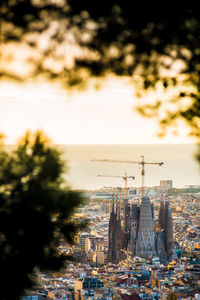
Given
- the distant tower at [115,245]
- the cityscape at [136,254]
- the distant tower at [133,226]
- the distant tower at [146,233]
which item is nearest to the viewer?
the cityscape at [136,254]

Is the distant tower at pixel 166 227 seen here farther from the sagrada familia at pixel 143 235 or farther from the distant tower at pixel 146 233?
the distant tower at pixel 146 233

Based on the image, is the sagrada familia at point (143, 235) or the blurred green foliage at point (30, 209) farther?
the sagrada familia at point (143, 235)

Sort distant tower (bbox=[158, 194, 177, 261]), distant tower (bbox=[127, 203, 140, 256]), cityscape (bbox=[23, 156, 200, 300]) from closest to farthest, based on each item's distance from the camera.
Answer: cityscape (bbox=[23, 156, 200, 300]), distant tower (bbox=[158, 194, 177, 261]), distant tower (bbox=[127, 203, 140, 256])

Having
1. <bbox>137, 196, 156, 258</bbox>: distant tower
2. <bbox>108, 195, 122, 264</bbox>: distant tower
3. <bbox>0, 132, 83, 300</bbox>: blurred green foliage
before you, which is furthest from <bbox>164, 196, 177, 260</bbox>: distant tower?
<bbox>0, 132, 83, 300</bbox>: blurred green foliage

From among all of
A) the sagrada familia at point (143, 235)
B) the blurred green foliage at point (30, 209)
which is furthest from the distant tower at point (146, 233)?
the blurred green foliage at point (30, 209)

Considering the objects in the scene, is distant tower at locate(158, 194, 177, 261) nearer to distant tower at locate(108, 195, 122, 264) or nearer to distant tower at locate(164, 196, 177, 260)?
distant tower at locate(164, 196, 177, 260)

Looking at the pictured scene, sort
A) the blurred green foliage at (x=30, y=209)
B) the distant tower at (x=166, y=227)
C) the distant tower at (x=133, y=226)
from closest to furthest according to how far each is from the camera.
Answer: the blurred green foliage at (x=30, y=209)
the distant tower at (x=166, y=227)
the distant tower at (x=133, y=226)

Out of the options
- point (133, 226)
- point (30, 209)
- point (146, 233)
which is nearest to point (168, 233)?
point (146, 233)

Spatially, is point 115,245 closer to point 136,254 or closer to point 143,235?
point 136,254

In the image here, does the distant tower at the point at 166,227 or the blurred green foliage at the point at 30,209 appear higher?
the blurred green foliage at the point at 30,209
